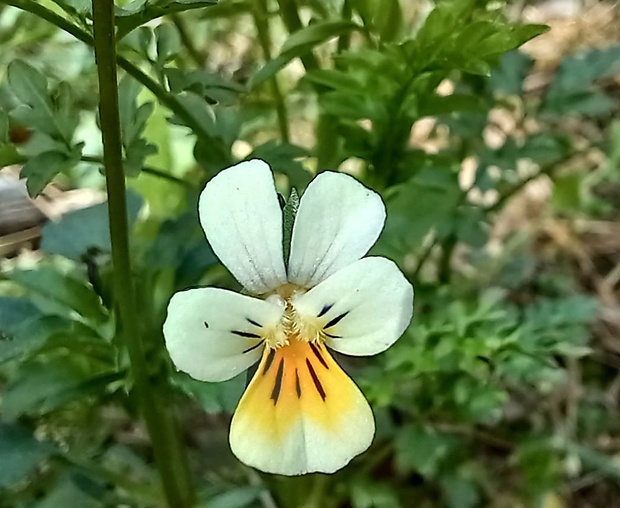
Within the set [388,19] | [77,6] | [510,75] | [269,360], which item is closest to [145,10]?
[77,6]

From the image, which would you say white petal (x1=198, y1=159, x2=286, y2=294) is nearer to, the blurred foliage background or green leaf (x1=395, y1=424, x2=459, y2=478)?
the blurred foliage background

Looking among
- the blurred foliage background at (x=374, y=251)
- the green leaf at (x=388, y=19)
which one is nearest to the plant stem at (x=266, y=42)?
the blurred foliage background at (x=374, y=251)

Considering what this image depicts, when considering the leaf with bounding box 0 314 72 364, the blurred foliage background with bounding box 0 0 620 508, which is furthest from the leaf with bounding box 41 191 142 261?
the leaf with bounding box 0 314 72 364

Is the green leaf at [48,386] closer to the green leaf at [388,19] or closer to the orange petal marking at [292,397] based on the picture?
the orange petal marking at [292,397]

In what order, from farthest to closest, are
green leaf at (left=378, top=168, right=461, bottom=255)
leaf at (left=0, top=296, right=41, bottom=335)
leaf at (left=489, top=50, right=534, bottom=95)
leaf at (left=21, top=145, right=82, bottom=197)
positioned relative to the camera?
leaf at (left=489, top=50, right=534, bottom=95), green leaf at (left=378, top=168, right=461, bottom=255), leaf at (left=0, top=296, right=41, bottom=335), leaf at (left=21, top=145, right=82, bottom=197)

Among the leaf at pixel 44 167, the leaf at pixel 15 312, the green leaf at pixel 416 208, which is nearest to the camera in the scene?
the leaf at pixel 44 167

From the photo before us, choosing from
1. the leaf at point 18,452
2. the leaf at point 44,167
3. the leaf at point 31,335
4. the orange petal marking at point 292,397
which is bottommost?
the leaf at point 18,452
